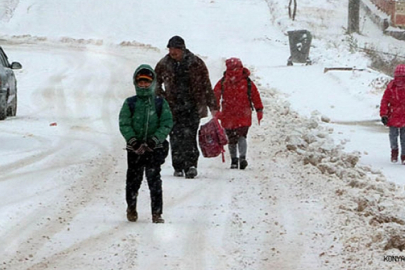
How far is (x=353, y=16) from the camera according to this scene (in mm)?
39844

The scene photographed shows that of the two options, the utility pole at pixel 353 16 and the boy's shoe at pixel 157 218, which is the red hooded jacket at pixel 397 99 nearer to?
the boy's shoe at pixel 157 218

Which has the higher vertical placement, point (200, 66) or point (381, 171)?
point (200, 66)

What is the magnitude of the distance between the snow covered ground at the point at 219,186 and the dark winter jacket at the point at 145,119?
2.95 feet

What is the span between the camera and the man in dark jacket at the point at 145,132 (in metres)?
8.11

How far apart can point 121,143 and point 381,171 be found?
186 inches

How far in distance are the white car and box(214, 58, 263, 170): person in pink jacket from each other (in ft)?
18.9

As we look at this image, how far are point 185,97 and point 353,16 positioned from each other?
98.4 ft

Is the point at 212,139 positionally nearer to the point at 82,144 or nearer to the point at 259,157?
the point at 259,157

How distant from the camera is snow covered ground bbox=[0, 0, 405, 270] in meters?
7.32

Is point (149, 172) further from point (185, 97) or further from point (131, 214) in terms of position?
point (185, 97)

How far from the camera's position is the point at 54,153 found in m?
13.1

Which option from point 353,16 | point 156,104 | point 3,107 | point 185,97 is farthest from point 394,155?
point 353,16

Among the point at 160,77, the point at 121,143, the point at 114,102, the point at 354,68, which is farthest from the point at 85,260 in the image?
the point at 354,68

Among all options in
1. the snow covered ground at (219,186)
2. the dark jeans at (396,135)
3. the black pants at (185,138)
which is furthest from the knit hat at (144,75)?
the dark jeans at (396,135)
